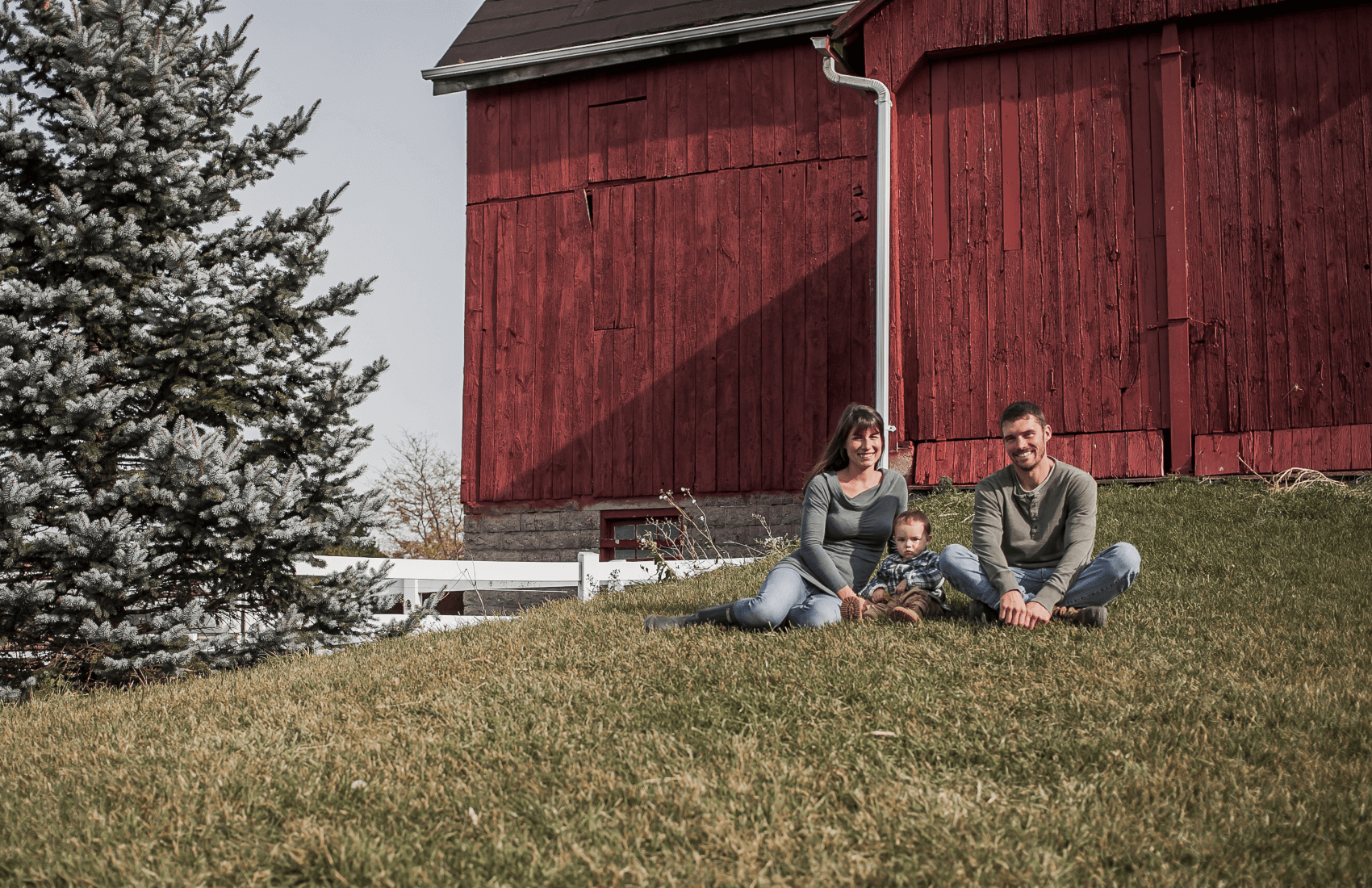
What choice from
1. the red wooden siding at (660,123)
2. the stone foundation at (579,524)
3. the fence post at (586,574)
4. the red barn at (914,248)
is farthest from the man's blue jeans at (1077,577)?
the red wooden siding at (660,123)

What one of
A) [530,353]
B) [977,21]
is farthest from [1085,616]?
[530,353]

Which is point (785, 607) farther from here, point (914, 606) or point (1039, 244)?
point (1039, 244)

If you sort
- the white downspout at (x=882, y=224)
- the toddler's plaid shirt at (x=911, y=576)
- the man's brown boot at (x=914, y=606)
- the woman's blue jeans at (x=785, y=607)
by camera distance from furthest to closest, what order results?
the white downspout at (x=882, y=224), the toddler's plaid shirt at (x=911, y=576), the woman's blue jeans at (x=785, y=607), the man's brown boot at (x=914, y=606)

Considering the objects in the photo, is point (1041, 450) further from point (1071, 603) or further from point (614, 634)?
point (614, 634)

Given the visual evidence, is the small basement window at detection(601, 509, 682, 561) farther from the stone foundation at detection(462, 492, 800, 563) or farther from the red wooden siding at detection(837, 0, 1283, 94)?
the red wooden siding at detection(837, 0, 1283, 94)

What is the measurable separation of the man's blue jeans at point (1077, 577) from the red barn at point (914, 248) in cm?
478

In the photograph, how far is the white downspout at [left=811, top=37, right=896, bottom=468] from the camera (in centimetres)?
1016

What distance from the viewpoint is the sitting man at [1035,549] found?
17.4 ft

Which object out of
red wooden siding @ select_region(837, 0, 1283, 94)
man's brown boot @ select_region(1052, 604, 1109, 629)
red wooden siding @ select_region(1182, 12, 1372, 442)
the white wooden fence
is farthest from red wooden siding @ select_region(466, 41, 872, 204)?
man's brown boot @ select_region(1052, 604, 1109, 629)

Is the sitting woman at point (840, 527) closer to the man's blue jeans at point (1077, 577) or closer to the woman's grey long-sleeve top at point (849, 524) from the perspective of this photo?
the woman's grey long-sleeve top at point (849, 524)

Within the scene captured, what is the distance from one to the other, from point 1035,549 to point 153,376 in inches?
204

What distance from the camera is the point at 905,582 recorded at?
5.94 meters

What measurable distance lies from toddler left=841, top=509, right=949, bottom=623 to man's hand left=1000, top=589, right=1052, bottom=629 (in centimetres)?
51

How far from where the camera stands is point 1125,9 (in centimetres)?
1027
